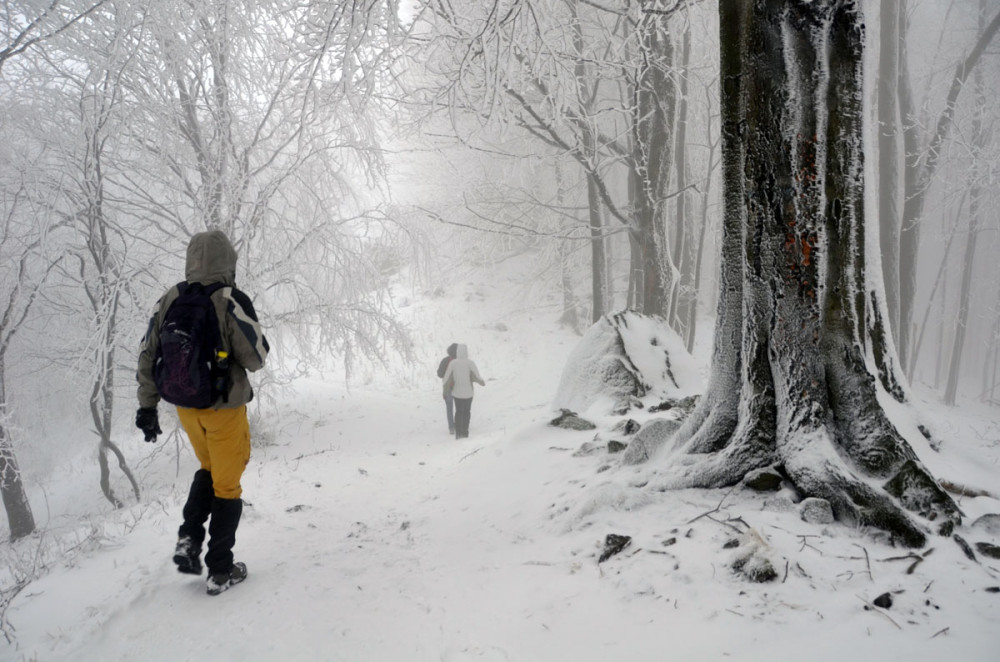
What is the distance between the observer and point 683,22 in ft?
21.7

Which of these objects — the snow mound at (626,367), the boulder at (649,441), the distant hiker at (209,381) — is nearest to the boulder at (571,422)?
the snow mound at (626,367)

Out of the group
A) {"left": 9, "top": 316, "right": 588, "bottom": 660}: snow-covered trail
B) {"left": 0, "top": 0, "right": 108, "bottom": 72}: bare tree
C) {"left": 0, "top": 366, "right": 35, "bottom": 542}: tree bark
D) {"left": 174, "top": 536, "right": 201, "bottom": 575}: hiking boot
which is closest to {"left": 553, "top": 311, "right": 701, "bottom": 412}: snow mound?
{"left": 9, "top": 316, "right": 588, "bottom": 660}: snow-covered trail

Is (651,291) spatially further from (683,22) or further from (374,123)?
(374,123)

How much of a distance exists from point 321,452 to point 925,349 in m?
55.3

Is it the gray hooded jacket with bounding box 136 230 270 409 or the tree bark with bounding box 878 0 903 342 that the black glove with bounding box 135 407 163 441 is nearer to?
the gray hooded jacket with bounding box 136 230 270 409

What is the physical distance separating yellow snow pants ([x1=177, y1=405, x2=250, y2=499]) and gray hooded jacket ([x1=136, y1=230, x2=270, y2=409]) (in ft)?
0.32

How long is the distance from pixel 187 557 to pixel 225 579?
284mm

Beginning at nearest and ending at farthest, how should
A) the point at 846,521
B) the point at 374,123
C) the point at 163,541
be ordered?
the point at 846,521 < the point at 163,541 < the point at 374,123


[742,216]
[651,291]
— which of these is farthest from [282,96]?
[742,216]

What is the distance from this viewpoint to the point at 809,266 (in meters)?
2.68

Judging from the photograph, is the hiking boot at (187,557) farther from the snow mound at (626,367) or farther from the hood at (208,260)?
the snow mound at (626,367)

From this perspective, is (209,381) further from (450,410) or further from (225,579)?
(450,410)

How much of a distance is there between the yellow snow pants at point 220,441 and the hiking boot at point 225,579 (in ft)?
1.36

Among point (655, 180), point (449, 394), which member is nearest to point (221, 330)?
point (655, 180)
